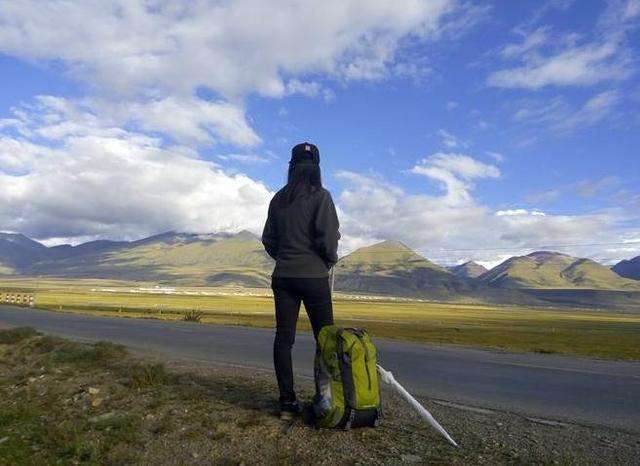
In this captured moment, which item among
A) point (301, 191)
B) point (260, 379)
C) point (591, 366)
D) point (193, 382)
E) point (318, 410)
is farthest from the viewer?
point (591, 366)

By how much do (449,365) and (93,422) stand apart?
307 inches

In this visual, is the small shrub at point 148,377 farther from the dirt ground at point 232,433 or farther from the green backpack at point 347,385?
the green backpack at point 347,385

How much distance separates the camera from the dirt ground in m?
4.64

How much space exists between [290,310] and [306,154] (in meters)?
1.64

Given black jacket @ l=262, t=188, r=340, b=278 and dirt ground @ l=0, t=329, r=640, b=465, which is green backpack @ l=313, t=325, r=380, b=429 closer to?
dirt ground @ l=0, t=329, r=640, b=465

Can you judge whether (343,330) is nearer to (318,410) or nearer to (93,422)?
(318,410)

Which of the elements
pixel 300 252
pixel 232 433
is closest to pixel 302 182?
pixel 300 252

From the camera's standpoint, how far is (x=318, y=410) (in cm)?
516

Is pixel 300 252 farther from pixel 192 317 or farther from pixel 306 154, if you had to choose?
pixel 192 317

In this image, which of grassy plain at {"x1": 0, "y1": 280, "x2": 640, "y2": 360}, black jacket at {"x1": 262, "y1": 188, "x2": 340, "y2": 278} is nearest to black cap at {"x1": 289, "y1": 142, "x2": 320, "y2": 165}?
black jacket at {"x1": 262, "y1": 188, "x2": 340, "y2": 278}

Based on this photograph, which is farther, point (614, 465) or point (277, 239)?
point (277, 239)

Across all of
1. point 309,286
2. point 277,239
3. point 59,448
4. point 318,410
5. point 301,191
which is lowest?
point 59,448

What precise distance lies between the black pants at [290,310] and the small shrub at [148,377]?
8.72 ft

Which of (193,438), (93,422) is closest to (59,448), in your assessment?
(93,422)
